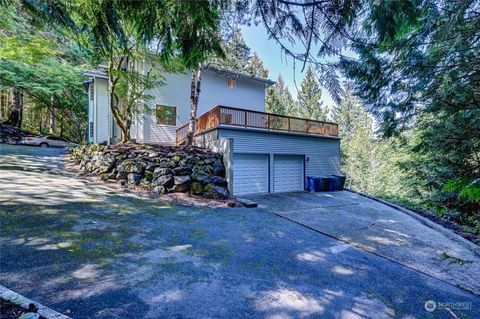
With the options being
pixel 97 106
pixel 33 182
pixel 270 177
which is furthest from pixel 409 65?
pixel 97 106

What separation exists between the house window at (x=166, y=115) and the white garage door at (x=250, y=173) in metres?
5.51

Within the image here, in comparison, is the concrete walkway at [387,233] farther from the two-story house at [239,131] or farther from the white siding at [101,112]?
the white siding at [101,112]

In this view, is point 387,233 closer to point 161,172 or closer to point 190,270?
point 190,270

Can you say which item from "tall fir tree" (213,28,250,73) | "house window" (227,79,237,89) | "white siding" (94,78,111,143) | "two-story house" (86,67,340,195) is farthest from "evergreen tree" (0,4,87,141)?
"house window" (227,79,237,89)

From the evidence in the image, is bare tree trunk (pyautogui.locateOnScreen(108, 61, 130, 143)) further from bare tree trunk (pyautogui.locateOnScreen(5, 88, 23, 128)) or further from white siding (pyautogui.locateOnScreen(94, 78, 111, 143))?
bare tree trunk (pyautogui.locateOnScreen(5, 88, 23, 128))

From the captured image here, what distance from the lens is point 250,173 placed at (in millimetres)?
10852

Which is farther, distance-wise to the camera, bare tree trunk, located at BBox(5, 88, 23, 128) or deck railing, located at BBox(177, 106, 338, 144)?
bare tree trunk, located at BBox(5, 88, 23, 128)

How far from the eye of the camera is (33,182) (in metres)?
7.50

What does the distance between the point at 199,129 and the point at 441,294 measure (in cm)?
1054

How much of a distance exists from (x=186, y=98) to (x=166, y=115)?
6.91 feet

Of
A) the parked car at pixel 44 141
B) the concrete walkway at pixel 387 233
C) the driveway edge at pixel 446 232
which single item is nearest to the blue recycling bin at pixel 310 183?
the concrete walkway at pixel 387 233

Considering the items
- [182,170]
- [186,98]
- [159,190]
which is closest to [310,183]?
[182,170]

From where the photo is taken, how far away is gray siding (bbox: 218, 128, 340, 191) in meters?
10.5

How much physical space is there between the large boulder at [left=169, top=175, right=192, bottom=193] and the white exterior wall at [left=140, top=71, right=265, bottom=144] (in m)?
5.41
